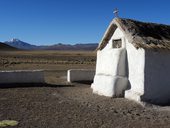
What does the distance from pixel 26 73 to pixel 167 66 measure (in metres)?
8.94

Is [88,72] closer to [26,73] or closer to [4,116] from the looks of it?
[26,73]

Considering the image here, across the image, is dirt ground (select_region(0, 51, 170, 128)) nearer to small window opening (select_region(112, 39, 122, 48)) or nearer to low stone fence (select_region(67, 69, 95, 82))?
small window opening (select_region(112, 39, 122, 48))

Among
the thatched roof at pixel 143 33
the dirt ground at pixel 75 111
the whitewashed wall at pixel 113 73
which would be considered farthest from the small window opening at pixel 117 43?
the dirt ground at pixel 75 111

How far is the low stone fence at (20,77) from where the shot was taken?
19141 millimetres

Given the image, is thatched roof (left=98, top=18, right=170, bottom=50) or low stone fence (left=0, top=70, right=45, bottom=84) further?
low stone fence (left=0, top=70, right=45, bottom=84)

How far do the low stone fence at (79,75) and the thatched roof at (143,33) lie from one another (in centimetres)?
545

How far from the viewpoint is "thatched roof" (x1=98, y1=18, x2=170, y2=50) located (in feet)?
43.3

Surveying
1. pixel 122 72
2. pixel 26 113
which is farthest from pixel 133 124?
pixel 122 72

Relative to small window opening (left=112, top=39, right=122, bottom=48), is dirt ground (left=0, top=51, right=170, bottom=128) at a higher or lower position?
lower

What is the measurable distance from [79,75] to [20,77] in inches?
157

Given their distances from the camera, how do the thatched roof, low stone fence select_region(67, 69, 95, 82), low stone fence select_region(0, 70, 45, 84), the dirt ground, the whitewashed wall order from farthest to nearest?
1. low stone fence select_region(67, 69, 95, 82)
2. low stone fence select_region(0, 70, 45, 84)
3. the whitewashed wall
4. the thatched roof
5. the dirt ground

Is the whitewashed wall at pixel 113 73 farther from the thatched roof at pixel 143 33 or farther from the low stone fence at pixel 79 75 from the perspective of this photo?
the low stone fence at pixel 79 75

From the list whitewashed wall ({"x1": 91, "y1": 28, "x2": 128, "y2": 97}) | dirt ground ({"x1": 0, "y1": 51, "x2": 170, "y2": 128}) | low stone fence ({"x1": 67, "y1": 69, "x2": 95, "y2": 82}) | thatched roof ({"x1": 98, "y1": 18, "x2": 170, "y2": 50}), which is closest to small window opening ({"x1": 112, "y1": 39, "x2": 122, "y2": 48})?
whitewashed wall ({"x1": 91, "y1": 28, "x2": 128, "y2": 97})

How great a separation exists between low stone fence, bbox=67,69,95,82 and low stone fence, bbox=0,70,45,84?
6.40 feet
